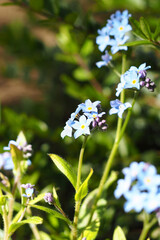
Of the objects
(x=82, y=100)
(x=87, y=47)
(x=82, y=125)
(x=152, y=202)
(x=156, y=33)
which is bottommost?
(x=152, y=202)

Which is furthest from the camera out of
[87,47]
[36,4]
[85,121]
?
[87,47]

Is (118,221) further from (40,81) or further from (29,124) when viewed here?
(40,81)


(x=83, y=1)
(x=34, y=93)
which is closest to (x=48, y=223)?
(x=34, y=93)

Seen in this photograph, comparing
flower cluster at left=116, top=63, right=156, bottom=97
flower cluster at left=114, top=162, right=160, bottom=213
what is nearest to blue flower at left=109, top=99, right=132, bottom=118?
flower cluster at left=116, top=63, right=156, bottom=97

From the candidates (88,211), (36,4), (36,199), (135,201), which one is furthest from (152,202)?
(36,4)

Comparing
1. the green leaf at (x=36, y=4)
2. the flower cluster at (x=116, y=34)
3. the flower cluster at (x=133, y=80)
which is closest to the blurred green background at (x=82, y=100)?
the green leaf at (x=36, y=4)

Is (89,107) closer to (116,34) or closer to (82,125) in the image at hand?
(82,125)
